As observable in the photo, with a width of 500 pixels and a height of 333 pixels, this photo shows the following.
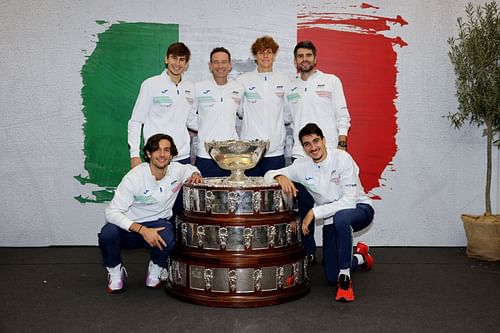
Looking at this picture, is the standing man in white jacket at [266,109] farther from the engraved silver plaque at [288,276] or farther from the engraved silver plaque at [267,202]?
the engraved silver plaque at [288,276]

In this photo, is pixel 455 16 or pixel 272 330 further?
pixel 455 16

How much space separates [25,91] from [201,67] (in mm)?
1659

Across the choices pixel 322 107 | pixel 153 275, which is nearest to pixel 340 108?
pixel 322 107

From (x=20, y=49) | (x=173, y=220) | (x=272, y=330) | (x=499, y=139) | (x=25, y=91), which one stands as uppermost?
(x=20, y=49)

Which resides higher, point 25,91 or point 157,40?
point 157,40

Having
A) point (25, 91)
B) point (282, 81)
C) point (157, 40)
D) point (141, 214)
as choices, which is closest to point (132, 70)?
point (157, 40)

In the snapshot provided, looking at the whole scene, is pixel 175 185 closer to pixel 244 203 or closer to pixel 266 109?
pixel 244 203

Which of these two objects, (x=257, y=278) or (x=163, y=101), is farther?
(x=163, y=101)

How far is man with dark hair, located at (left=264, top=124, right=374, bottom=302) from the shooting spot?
13.0ft

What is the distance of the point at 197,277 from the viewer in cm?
387

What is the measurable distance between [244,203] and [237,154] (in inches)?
14.7

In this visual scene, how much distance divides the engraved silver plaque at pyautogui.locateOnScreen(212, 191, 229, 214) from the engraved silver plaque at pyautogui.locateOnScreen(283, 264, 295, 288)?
1.69ft

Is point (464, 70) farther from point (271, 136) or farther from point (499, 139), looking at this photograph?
point (271, 136)

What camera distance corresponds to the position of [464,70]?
545 centimetres
